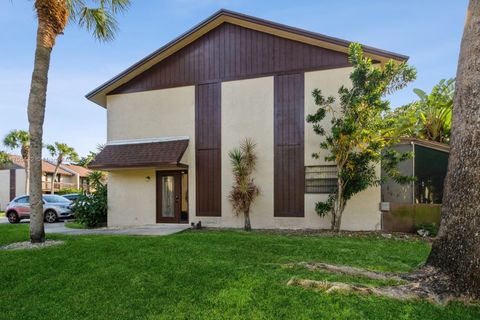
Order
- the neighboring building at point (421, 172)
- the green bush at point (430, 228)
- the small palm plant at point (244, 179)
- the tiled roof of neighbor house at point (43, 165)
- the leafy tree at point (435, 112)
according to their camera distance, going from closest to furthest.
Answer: the green bush at point (430, 228) < the neighboring building at point (421, 172) < the small palm plant at point (244, 179) < the leafy tree at point (435, 112) < the tiled roof of neighbor house at point (43, 165)

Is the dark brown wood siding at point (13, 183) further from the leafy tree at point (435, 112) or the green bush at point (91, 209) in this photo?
the leafy tree at point (435, 112)

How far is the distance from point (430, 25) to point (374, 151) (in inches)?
238

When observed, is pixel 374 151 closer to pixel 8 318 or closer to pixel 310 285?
pixel 310 285

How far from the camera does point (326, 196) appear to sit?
1163 cm

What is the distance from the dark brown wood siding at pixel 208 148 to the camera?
13.0 meters

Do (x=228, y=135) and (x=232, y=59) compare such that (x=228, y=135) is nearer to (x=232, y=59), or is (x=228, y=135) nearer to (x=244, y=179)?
(x=244, y=179)

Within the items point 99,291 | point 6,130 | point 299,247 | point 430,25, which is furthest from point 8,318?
point 6,130

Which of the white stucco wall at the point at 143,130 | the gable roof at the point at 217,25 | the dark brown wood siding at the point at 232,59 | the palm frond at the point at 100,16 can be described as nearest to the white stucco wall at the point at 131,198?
the white stucco wall at the point at 143,130

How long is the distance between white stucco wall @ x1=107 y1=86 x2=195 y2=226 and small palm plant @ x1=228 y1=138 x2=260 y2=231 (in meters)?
1.98

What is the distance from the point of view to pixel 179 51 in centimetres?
1392

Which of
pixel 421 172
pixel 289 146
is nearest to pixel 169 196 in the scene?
pixel 289 146

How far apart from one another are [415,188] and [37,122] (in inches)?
466

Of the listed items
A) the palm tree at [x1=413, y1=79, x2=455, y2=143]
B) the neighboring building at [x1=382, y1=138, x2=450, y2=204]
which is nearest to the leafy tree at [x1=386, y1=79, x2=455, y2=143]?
the palm tree at [x1=413, y1=79, x2=455, y2=143]

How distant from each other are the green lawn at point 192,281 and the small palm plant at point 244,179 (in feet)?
10.7
